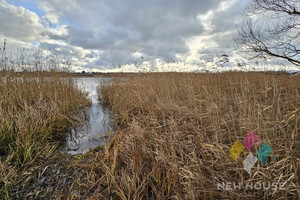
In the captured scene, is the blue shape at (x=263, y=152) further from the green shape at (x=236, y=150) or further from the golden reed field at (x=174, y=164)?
the green shape at (x=236, y=150)

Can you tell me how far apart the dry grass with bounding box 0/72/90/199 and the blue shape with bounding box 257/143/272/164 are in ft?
8.74

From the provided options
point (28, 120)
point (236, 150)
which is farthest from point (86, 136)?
point (236, 150)

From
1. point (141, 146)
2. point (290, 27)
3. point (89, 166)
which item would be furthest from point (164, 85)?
point (290, 27)

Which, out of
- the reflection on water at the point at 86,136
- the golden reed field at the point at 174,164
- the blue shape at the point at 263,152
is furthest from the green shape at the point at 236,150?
the reflection on water at the point at 86,136

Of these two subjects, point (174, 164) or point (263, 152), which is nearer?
point (263, 152)

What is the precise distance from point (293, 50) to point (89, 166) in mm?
8984

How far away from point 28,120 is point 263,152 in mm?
3979

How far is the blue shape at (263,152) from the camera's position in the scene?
1287mm

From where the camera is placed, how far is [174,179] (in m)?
1.41

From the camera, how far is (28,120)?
9.02ft

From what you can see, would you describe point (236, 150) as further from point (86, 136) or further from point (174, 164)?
point (86, 136)

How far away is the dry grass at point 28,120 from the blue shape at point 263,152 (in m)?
2.66

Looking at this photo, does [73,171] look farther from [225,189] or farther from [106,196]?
[225,189]

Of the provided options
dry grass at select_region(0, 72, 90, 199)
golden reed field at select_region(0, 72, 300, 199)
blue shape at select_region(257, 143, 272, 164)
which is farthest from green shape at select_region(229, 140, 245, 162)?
dry grass at select_region(0, 72, 90, 199)
